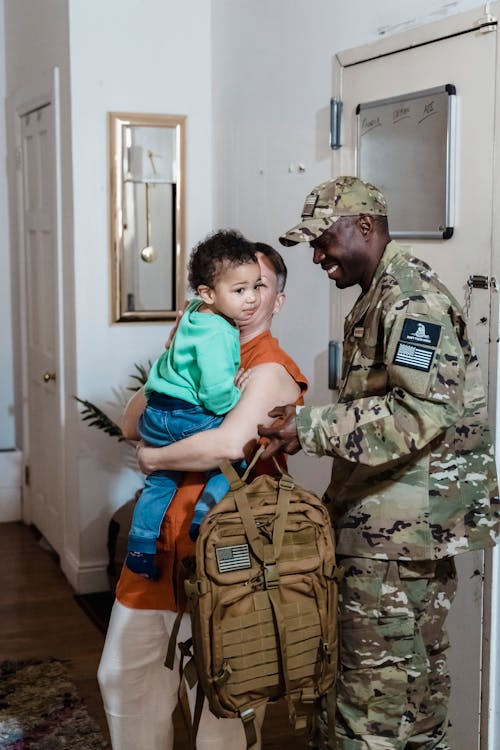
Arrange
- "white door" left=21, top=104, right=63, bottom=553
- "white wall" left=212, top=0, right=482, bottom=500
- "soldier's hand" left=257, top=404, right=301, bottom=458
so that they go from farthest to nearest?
"white door" left=21, top=104, right=63, bottom=553 < "white wall" left=212, top=0, right=482, bottom=500 < "soldier's hand" left=257, top=404, right=301, bottom=458

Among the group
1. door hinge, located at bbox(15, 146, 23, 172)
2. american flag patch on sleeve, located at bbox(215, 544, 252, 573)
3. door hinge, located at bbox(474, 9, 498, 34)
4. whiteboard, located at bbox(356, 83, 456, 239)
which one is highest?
door hinge, located at bbox(474, 9, 498, 34)

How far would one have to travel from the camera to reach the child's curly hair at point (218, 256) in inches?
90.0

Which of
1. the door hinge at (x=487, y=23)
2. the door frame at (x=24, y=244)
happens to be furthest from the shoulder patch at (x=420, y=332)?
the door frame at (x=24, y=244)

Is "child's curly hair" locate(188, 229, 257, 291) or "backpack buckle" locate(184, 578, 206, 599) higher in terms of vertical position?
"child's curly hair" locate(188, 229, 257, 291)

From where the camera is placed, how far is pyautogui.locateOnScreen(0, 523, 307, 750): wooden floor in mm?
3285

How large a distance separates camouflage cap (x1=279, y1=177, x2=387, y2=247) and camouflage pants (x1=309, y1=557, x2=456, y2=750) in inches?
28.6

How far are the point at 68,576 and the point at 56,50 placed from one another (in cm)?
230

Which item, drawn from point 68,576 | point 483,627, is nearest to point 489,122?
point 483,627

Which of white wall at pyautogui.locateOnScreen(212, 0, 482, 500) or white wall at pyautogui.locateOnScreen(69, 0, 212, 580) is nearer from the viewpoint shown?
white wall at pyautogui.locateOnScreen(212, 0, 482, 500)

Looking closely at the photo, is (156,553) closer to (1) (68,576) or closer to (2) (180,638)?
(2) (180,638)

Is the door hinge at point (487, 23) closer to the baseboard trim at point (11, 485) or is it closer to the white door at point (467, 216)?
the white door at point (467, 216)

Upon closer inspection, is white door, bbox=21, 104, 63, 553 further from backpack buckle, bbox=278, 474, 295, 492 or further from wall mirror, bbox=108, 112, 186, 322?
backpack buckle, bbox=278, 474, 295, 492

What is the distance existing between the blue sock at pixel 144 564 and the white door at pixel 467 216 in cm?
88

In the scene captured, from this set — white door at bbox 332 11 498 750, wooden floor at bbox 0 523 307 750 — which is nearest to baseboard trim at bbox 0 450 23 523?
wooden floor at bbox 0 523 307 750
